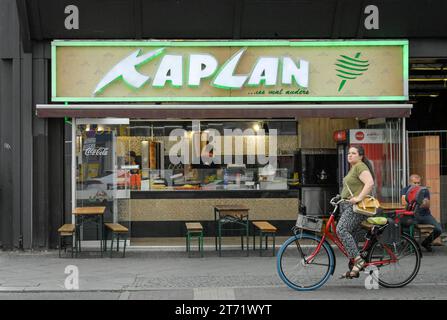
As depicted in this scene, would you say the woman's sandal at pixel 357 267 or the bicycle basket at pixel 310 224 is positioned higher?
the bicycle basket at pixel 310 224

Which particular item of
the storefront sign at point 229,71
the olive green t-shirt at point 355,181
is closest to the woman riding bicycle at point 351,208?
the olive green t-shirt at point 355,181

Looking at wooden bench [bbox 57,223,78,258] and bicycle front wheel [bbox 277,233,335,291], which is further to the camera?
wooden bench [bbox 57,223,78,258]

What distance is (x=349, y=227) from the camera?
29.5 ft

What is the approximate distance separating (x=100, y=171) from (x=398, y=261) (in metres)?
6.15

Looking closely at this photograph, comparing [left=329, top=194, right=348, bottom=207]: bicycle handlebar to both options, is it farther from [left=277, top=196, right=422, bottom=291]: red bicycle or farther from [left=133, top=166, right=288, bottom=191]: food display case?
[left=133, top=166, right=288, bottom=191]: food display case

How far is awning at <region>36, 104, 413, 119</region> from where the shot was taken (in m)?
12.3

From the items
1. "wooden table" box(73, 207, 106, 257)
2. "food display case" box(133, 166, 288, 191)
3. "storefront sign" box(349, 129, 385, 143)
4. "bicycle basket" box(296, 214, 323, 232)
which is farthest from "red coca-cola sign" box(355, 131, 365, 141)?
"wooden table" box(73, 207, 106, 257)

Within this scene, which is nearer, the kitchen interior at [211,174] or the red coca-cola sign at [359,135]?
the red coca-cola sign at [359,135]

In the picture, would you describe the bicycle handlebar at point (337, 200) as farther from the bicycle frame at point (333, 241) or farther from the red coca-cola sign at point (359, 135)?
the red coca-cola sign at point (359, 135)

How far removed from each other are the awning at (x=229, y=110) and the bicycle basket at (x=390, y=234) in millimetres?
3702

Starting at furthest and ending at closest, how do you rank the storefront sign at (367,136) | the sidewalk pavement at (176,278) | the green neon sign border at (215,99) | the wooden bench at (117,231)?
the storefront sign at (367,136), the green neon sign border at (215,99), the wooden bench at (117,231), the sidewalk pavement at (176,278)

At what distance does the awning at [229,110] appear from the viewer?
40.3ft

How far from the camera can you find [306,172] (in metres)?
15.3

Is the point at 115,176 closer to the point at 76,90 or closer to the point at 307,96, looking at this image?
the point at 76,90
